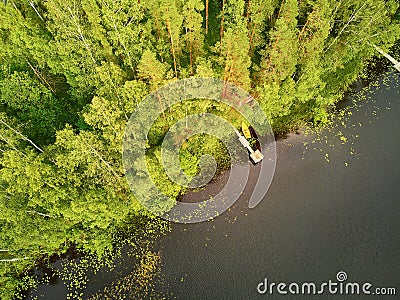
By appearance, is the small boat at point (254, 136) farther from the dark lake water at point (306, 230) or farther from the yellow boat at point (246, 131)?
Result: the dark lake water at point (306, 230)

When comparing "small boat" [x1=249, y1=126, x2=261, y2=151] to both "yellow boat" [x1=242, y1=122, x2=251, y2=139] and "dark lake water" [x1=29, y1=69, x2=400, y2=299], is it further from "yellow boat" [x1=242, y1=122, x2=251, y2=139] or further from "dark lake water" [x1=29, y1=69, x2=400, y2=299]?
"dark lake water" [x1=29, y1=69, x2=400, y2=299]

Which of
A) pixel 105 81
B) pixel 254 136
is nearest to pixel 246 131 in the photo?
pixel 254 136

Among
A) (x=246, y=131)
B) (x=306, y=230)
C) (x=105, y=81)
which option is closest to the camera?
(x=105, y=81)

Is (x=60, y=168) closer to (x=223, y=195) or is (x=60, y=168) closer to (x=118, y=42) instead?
(x=118, y=42)

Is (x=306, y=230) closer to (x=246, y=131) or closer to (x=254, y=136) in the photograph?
A: (x=254, y=136)

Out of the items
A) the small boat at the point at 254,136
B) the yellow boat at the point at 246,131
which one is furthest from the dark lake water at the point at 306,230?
the yellow boat at the point at 246,131

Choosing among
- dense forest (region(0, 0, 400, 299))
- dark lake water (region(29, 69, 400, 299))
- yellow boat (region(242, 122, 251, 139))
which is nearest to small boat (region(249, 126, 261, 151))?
yellow boat (region(242, 122, 251, 139))
